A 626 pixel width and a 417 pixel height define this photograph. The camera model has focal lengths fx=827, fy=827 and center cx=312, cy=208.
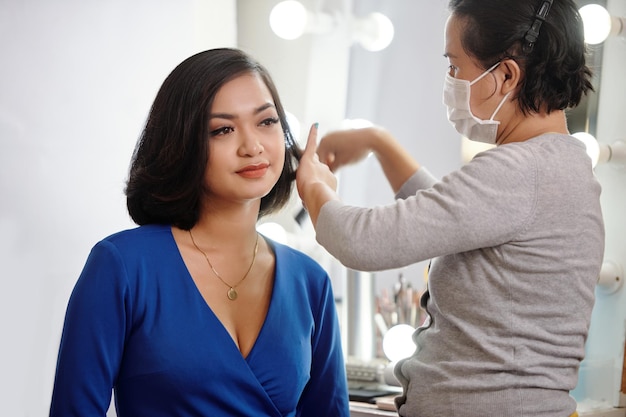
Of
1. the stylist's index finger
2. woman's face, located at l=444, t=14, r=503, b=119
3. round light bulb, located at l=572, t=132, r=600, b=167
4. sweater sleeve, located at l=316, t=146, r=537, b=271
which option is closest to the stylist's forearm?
Answer: the stylist's index finger

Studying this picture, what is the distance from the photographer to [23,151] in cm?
147

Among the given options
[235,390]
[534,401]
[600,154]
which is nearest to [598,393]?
[600,154]

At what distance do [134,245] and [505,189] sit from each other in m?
0.60

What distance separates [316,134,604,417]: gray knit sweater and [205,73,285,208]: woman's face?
239 millimetres

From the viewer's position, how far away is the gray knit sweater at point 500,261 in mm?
1074

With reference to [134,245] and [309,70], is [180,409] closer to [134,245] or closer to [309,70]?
[134,245]

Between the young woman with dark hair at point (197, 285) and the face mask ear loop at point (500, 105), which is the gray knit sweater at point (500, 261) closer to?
the face mask ear loop at point (500, 105)

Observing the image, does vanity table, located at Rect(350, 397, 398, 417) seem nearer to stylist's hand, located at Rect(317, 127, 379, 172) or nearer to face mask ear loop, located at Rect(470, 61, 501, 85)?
stylist's hand, located at Rect(317, 127, 379, 172)

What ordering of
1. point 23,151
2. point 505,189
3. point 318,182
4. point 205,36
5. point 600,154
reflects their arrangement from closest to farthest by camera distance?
point 505,189 → point 318,182 → point 23,151 → point 600,154 → point 205,36

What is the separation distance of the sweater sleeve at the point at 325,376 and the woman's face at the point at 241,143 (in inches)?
11.5

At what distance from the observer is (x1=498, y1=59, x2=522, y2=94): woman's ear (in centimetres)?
117

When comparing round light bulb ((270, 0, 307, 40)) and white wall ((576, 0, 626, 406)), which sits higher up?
round light bulb ((270, 0, 307, 40))

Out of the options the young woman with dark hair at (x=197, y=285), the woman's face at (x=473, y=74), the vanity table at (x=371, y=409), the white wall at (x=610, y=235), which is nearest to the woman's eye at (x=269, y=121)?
the young woman with dark hair at (x=197, y=285)

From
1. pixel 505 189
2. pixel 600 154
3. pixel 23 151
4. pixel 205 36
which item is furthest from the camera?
pixel 205 36
